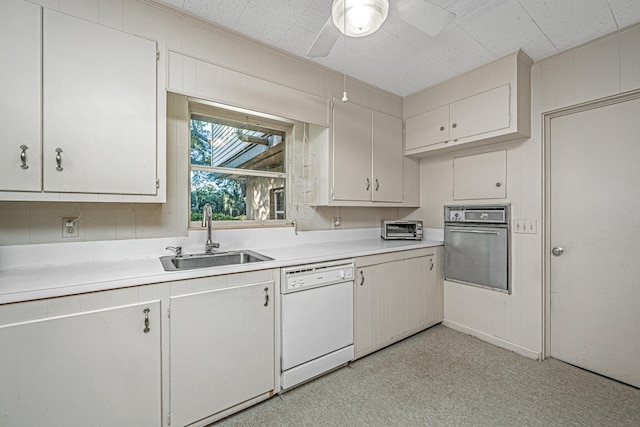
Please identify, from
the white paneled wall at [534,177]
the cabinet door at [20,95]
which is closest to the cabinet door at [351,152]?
the white paneled wall at [534,177]

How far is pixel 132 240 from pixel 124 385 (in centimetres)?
88

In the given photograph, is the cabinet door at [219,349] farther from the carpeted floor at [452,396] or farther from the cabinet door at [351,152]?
the cabinet door at [351,152]

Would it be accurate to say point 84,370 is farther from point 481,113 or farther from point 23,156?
point 481,113

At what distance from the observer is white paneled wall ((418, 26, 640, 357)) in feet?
6.64

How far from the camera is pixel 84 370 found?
4.25 ft

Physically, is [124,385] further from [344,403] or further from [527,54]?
[527,54]

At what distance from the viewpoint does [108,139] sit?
159 cm

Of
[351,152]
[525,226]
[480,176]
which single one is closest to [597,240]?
[525,226]

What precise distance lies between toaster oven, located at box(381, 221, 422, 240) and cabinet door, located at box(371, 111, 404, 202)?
0.28 m

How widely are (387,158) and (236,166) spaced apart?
158cm

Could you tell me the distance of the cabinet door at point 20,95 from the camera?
1.35 metres

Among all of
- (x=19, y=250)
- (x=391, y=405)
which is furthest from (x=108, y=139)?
(x=391, y=405)

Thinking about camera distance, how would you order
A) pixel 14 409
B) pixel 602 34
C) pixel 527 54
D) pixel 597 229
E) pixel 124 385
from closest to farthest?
pixel 14 409
pixel 124 385
pixel 602 34
pixel 597 229
pixel 527 54

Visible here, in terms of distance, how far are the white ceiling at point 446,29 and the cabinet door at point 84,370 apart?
74.4 inches
